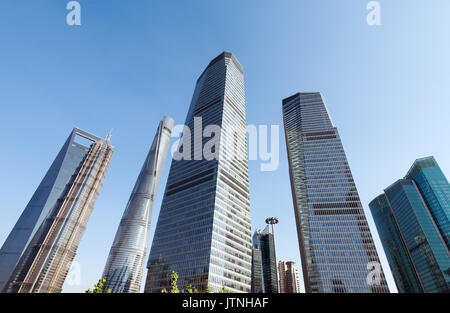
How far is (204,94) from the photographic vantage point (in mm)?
188000

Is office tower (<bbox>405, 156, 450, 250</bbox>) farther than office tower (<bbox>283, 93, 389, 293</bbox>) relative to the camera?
Yes

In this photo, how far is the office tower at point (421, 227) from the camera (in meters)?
148

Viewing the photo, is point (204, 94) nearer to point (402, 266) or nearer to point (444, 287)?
point (444, 287)

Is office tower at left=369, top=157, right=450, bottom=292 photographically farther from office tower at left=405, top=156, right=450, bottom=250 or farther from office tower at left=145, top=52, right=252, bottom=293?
office tower at left=145, top=52, right=252, bottom=293

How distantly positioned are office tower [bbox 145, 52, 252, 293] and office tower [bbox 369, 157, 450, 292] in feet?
399

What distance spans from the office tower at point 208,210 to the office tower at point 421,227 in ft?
399

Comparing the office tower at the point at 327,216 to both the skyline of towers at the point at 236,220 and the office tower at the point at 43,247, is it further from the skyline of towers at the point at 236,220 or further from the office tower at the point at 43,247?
the office tower at the point at 43,247

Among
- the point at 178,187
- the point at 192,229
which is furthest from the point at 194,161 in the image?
the point at 192,229

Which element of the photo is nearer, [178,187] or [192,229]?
[192,229]

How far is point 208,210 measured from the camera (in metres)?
114

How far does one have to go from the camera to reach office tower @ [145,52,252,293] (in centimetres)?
10231

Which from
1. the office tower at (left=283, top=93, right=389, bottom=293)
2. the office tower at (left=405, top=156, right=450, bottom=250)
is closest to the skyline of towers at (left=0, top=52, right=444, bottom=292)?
the office tower at (left=283, top=93, right=389, bottom=293)
